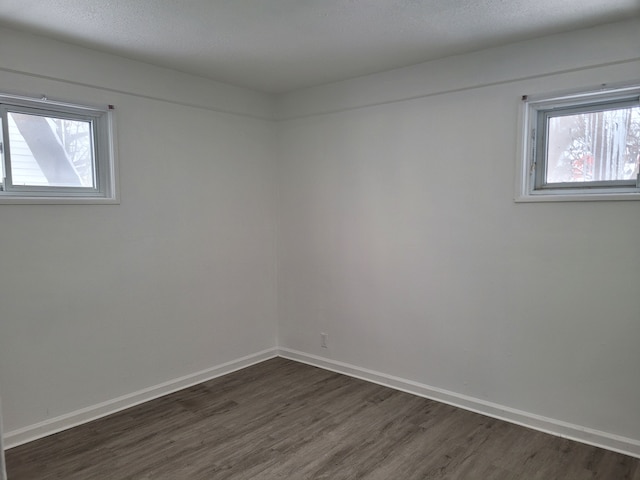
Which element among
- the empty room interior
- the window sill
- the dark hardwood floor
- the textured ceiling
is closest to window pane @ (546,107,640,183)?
the empty room interior

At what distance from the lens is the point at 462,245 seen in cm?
326

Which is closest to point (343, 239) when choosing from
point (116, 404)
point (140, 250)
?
point (140, 250)

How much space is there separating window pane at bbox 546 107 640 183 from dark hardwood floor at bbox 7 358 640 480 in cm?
170

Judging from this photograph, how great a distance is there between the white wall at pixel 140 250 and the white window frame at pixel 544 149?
7.58ft

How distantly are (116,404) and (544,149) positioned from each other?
3.50 metres

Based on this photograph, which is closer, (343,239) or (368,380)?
(368,380)

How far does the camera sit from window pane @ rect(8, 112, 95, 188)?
111 inches

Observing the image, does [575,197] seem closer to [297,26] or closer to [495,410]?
[495,410]

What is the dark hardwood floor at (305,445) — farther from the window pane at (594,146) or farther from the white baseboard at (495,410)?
the window pane at (594,146)

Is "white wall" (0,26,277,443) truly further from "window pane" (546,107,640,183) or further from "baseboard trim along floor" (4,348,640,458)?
"window pane" (546,107,640,183)

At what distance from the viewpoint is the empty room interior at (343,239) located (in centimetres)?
261

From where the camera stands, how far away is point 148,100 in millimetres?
3361

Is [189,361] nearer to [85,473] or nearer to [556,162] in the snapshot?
[85,473]

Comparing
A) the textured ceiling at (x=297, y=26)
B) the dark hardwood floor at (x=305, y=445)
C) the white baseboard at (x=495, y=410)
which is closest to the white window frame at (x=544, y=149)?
the textured ceiling at (x=297, y=26)
